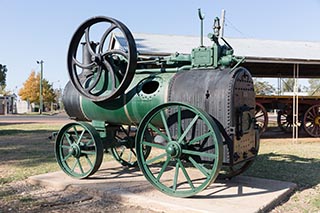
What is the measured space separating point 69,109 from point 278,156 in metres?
4.89

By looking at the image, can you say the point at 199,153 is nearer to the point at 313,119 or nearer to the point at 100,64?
the point at 100,64

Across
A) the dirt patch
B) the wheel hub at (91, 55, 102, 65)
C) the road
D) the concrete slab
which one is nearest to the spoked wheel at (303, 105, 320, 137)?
the concrete slab

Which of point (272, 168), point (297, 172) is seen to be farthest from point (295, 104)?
point (297, 172)

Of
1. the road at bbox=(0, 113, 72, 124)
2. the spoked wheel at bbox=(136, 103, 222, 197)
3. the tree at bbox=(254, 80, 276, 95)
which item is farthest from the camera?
the tree at bbox=(254, 80, 276, 95)

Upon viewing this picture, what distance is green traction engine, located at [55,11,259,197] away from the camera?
4316 millimetres

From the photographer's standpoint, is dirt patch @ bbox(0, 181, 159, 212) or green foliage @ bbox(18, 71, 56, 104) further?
green foliage @ bbox(18, 71, 56, 104)

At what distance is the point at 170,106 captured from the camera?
4.46 metres

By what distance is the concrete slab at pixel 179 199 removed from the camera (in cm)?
405

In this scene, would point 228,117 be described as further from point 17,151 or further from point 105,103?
point 17,151

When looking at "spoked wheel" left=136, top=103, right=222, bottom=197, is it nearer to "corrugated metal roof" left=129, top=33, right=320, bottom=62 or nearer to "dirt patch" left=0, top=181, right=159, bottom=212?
"dirt patch" left=0, top=181, right=159, bottom=212

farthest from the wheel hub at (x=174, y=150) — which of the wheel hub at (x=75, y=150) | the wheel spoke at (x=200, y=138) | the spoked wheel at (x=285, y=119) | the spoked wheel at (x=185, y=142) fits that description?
the spoked wheel at (x=285, y=119)

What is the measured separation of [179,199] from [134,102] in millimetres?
1589

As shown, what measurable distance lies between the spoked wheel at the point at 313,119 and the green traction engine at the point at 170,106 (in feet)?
29.9

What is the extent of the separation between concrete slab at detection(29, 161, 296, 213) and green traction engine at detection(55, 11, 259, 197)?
19 centimetres
